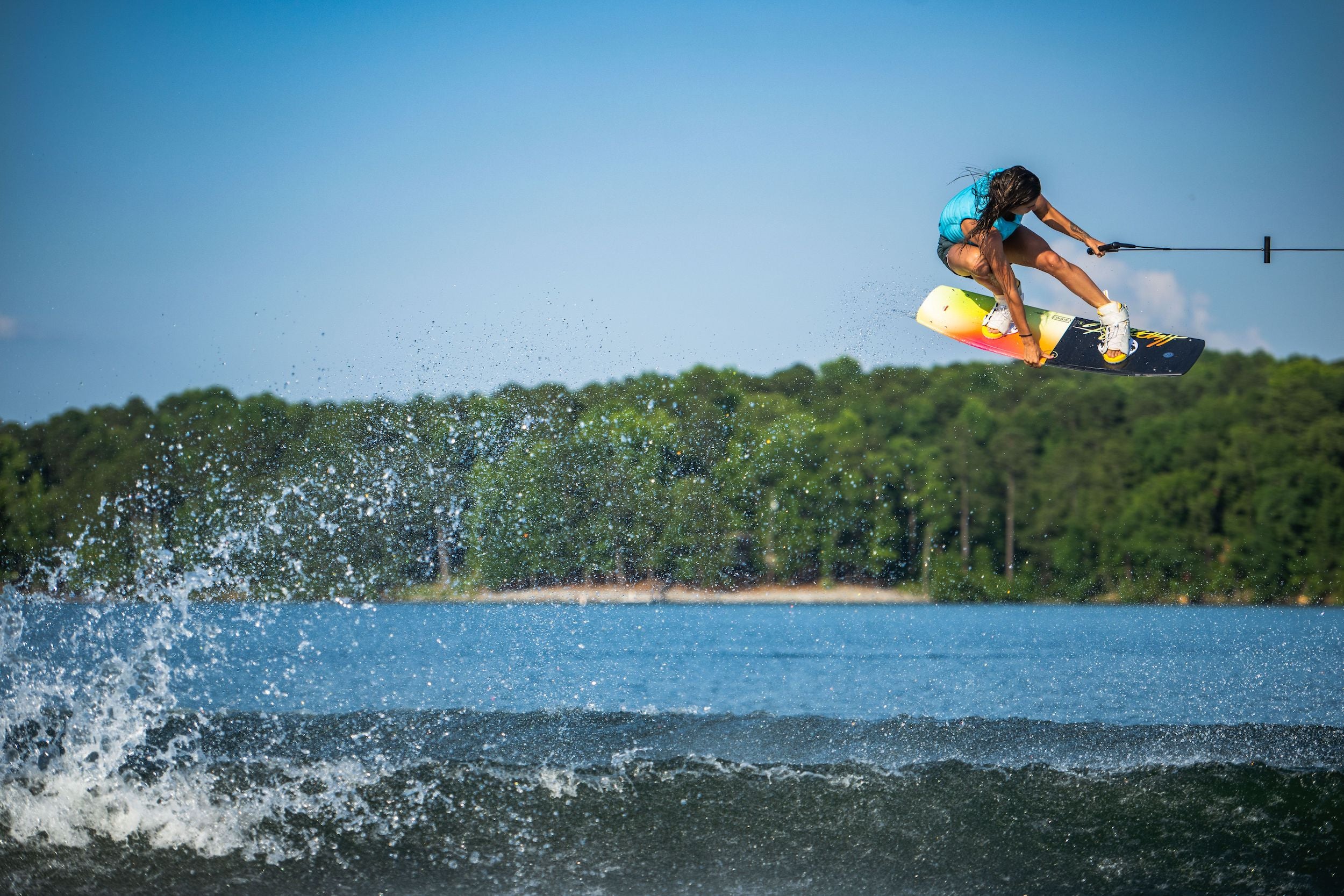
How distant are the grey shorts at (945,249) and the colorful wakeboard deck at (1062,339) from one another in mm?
841

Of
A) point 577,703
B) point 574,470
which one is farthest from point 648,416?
point 577,703

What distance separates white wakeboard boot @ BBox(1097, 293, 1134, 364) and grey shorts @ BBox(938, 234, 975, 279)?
100 centimetres

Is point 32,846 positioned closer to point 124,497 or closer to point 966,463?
point 124,497

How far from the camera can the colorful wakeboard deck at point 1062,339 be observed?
7629 mm

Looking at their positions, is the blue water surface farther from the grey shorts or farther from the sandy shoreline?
the grey shorts

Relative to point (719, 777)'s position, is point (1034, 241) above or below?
above

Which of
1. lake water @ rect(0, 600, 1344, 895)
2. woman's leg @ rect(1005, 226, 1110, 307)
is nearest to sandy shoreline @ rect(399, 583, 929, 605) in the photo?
lake water @ rect(0, 600, 1344, 895)

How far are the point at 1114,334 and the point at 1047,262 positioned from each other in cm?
79

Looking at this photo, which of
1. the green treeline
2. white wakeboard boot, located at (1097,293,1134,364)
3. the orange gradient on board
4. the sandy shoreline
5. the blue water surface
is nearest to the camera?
white wakeboard boot, located at (1097,293,1134,364)

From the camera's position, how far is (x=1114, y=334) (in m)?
7.37

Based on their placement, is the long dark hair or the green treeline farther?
the green treeline

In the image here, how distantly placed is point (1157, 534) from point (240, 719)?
58238 millimetres

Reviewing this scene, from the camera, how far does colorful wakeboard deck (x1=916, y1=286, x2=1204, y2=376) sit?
25.0 ft

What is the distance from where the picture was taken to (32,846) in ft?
19.0
